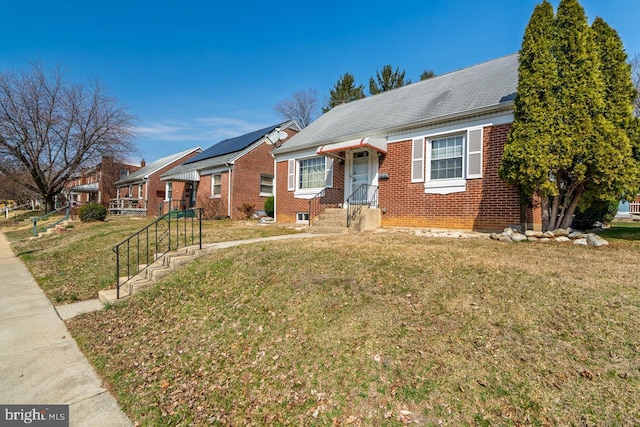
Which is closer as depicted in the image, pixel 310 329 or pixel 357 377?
pixel 357 377

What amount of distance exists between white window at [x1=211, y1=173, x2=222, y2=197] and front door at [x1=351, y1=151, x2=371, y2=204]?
10.5 m

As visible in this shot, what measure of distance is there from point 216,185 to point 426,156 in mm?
14125

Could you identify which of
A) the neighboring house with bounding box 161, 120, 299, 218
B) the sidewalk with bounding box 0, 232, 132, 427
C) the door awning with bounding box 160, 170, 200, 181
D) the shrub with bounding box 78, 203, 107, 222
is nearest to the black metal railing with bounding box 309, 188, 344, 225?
the neighboring house with bounding box 161, 120, 299, 218

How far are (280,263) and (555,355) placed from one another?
13.3ft

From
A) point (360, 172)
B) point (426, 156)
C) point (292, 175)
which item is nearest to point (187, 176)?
point (292, 175)

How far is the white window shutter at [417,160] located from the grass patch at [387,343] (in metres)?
4.73

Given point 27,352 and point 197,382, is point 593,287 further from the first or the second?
point 27,352

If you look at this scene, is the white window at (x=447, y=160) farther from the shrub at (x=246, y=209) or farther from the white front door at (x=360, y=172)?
the shrub at (x=246, y=209)

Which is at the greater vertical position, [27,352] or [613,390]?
[613,390]

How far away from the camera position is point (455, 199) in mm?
9062

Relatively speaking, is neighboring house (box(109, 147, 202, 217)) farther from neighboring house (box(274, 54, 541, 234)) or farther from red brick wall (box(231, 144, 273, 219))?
neighboring house (box(274, 54, 541, 234))

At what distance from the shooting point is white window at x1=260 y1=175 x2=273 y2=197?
65.1 feet

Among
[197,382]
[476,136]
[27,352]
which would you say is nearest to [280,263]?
[197,382]

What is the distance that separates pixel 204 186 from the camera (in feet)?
66.9
